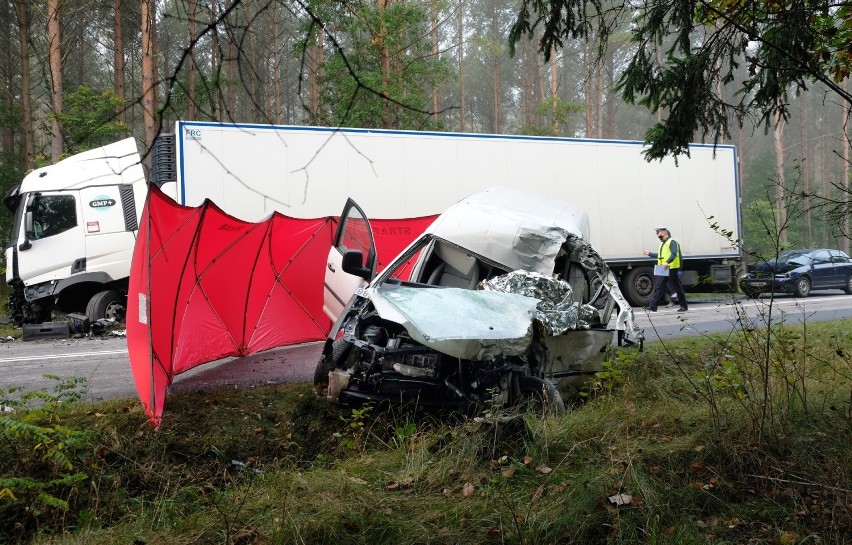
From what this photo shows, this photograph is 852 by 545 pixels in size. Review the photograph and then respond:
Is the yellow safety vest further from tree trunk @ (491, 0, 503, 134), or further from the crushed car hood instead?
tree trunk @ (491, 0, 503, 134)

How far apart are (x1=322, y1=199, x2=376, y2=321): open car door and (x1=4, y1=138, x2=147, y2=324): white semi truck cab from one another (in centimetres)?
644

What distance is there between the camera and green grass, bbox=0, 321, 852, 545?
344 cm

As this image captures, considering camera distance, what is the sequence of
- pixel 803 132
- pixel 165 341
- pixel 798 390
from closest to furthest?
pixel 798 390 → pixel 165 341 → pixel 803 132

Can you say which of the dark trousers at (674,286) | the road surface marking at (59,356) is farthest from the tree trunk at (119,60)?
the dark trousers at (674,286)

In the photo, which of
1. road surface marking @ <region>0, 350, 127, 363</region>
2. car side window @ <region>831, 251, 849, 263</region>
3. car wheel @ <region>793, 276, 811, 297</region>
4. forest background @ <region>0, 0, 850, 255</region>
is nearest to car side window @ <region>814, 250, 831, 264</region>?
car wheel @ <region>793, 276, 811, 297</region>

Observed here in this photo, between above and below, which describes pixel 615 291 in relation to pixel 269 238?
below

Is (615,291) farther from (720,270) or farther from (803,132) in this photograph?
(803,132)

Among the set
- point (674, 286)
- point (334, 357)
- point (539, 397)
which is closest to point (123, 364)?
point (334, 357)

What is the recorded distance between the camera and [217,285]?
7.10 m

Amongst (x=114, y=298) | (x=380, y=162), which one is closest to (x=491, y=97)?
(x=380, y=162)

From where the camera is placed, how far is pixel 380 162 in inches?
528

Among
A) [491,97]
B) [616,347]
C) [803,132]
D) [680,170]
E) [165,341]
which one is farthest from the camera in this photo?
[491,97]

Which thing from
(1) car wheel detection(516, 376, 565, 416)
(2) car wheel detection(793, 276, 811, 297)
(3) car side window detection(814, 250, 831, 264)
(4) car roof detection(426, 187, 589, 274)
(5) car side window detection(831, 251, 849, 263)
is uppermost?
(4) car roof detection(426, 187, 589, 274)

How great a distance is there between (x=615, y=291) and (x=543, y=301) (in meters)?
0.95
